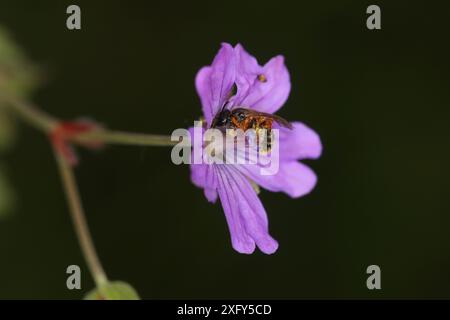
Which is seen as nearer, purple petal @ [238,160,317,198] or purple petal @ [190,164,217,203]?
purple petal @ [190,164,217,203]

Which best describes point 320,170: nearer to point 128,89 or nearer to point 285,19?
point 285,19

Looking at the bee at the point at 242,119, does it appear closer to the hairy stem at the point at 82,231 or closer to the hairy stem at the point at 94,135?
the hairy stem at the point at 94,135

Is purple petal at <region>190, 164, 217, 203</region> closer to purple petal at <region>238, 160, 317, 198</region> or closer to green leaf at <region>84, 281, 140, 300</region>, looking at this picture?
purple petal at <region>238, 160, 317, 198</region>

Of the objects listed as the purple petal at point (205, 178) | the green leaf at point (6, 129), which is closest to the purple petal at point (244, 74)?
the purple petal at point (205, 178)

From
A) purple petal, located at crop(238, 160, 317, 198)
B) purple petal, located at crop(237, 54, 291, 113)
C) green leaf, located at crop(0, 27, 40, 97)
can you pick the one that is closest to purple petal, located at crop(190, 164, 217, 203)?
purple petal, located at crop(238, 160, 317, 198)

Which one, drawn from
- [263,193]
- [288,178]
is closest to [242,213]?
[288,178]
